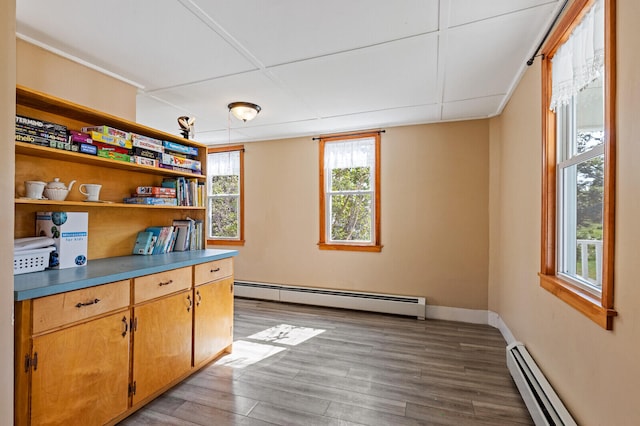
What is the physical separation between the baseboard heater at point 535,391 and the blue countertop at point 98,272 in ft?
8.04

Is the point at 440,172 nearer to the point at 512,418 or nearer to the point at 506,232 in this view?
the point at 506,232

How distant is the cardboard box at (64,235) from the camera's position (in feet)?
6.30

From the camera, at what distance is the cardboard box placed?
192 centimetres

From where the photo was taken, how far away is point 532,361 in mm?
2131

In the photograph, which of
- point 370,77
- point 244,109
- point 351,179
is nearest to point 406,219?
point 351,179

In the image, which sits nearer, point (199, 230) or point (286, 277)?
point (199, 230)

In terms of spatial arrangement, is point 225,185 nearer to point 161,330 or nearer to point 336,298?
point 336,298

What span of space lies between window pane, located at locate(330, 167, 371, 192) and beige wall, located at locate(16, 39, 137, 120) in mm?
2537

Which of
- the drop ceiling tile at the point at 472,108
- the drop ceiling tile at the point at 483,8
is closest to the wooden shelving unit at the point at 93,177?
the drop ceiling tile at the point at 483,8

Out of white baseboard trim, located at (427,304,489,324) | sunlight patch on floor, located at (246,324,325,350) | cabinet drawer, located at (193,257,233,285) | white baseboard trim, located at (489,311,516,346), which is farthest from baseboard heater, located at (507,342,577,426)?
cabinet drawer, located at (193,257,233,285)

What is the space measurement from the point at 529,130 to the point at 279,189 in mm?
3188

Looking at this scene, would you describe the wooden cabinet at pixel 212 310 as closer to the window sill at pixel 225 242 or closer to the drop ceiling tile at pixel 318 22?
the drop ceiling tile at pixel 318 22

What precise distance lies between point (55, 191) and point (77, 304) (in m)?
0.83

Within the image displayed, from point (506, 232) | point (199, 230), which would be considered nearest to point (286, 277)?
point (199, 230)
